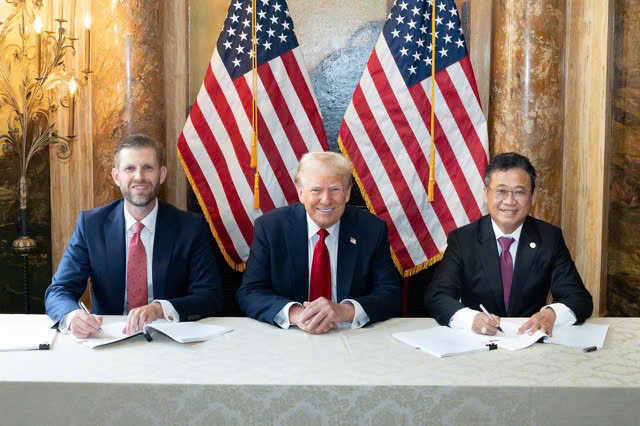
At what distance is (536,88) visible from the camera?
4113 millimetres

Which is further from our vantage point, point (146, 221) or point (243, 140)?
point (243, 140)

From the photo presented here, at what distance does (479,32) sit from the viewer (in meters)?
4.51

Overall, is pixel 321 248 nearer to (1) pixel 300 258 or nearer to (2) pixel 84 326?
(1) pixel 300 258

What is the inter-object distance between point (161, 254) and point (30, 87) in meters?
1.72

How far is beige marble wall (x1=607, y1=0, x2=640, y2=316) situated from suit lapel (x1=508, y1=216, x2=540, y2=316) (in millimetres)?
1398

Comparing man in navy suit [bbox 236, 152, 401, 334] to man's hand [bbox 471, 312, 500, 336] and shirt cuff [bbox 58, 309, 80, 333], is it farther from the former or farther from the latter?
shirt cuff [bbox 58, 309, 80, 333]

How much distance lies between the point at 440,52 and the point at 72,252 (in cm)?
251

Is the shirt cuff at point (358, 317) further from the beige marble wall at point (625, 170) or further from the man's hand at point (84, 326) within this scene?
the beige marble wall at point (625, 170)

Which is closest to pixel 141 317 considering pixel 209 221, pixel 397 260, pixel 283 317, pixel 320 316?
pixel 283 317

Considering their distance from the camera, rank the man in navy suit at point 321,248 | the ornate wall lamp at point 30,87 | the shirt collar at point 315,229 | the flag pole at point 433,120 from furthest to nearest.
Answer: the flag pole at point 433,120 → the ornate wall lamp at point 30,87 → the shirt collar at point 315,229 → the man in navy suit at point 321,248

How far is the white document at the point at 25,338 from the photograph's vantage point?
2.20 metres

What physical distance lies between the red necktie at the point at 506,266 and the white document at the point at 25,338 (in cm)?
192

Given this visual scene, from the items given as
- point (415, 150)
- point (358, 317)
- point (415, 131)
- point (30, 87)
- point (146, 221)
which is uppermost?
point (30, 87)

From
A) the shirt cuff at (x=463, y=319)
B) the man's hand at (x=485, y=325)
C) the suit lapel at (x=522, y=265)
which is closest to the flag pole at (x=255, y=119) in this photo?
the suit lapel at (x=522, y=265)
